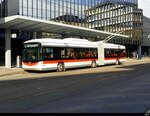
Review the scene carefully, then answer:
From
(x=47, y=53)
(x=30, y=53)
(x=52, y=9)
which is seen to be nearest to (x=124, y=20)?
(x=52, y=9)

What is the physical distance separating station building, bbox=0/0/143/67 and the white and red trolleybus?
3.28 meters

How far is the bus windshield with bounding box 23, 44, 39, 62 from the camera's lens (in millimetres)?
17891

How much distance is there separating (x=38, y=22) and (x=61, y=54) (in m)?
4.56

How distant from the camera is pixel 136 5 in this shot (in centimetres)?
6700

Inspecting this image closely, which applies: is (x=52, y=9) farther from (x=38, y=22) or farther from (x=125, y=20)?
(x=125, y=20)

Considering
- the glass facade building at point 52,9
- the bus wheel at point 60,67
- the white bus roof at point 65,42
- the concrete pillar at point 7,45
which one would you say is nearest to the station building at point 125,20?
the glass facade building at point 52,9

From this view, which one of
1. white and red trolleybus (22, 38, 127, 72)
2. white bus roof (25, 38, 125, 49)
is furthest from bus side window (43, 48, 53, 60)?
white bus roof (25, 38, 125, 49)

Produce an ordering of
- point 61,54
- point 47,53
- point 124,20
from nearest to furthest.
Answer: point 47,53
point 61,54
point 124,20

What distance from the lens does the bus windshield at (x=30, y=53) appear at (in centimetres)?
1789

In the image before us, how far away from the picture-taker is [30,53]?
18.4 m

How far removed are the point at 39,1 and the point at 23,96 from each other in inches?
1163

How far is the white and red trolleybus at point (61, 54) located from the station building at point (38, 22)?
328 centimetres

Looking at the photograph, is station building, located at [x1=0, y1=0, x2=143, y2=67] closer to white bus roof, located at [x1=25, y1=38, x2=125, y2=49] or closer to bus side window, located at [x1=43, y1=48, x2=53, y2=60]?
white bus roof, located at [x1=25, y1=38, x2=125, y2=49]

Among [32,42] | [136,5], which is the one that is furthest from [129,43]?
[32,42]
